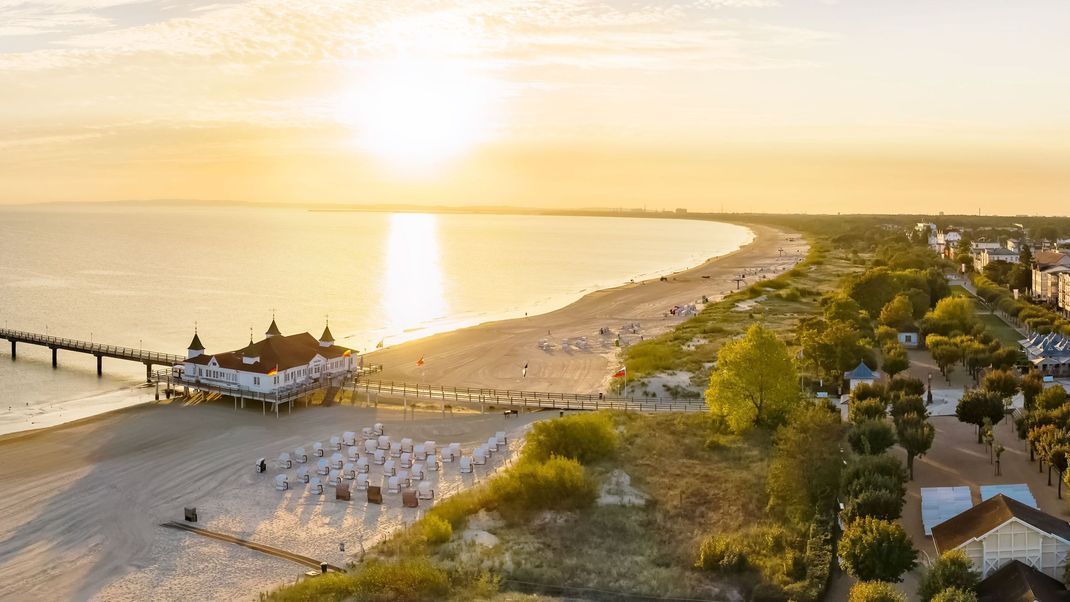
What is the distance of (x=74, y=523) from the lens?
32000 mm

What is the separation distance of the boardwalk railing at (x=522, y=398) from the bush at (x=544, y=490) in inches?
507

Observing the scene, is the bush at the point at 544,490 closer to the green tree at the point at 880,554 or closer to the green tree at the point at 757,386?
the green tree at the point at 880,554

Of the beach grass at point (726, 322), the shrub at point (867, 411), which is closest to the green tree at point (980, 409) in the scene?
the shrub at point (867, 411)

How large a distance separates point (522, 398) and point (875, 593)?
27957 millimetres

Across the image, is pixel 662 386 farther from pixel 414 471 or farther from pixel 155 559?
pixel 155 559

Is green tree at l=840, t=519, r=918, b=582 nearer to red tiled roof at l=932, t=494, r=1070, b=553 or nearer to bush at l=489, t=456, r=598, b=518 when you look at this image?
red tiled roof at l=932, t=494, r=1070, b=553

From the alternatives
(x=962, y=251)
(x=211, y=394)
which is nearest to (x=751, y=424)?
(x=211, y=394)

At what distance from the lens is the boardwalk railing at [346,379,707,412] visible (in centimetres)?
4491

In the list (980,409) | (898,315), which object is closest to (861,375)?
(980,409)

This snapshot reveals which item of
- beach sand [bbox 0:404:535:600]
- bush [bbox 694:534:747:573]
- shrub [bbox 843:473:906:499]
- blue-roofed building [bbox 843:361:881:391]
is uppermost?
blue-roofed building [bbox 843:361:881:391]

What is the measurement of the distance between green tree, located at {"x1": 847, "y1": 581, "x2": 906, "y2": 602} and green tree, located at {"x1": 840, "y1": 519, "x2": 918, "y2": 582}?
930mm

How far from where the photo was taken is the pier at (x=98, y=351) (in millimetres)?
59406

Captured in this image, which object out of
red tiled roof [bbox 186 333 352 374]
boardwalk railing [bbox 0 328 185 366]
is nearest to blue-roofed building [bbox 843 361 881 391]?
red tiled roof [bbox 186 333 352 374]

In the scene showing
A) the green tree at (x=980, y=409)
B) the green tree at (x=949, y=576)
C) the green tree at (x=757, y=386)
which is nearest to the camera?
the green tree at (x=949, y=576)
